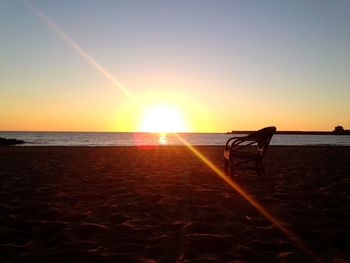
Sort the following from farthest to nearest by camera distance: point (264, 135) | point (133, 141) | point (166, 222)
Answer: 1. point (133, 141)
2. point (264, 135)
3. point (166, 222)

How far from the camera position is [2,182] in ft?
24.9

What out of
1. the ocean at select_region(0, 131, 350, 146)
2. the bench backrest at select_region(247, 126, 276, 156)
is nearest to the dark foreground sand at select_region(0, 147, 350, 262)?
the bench backrest at select_region(247, 126, 276, 156)

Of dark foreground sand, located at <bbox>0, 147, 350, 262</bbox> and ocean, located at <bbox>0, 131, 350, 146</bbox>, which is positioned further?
ocean, located at <bbox>0, 131, 350, 146</bbox>

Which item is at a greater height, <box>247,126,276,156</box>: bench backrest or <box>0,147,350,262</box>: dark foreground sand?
<box>247,126,276,156</box>: bench backrest

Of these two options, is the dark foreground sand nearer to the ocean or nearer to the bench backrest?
the bench backrest

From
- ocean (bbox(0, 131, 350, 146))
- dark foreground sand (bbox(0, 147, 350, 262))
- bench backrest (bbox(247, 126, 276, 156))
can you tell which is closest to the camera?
dark foreground sand (bbox(0, 147, 350, 262))

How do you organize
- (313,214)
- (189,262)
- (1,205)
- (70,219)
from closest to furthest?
(189,262) → (70,219) → (313,214) → (1,205)

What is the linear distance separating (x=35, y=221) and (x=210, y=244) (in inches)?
88.3

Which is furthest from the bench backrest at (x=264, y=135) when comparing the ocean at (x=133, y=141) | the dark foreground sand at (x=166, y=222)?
the ocean at (x=133, y=141)

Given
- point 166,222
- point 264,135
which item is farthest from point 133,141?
point 166,222

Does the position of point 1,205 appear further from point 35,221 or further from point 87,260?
point 87,260

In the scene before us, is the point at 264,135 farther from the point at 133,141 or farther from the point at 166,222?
the point at 133,141

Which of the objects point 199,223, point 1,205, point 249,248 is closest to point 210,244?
point 249,248

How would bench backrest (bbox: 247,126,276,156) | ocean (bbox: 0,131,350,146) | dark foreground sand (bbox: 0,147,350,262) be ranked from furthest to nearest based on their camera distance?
ocean (bbox: 0,131,350,146) → bench backrest (bbox: 247,126,276,156) → dark foreground sand (bbox: 0,147,350,262)
